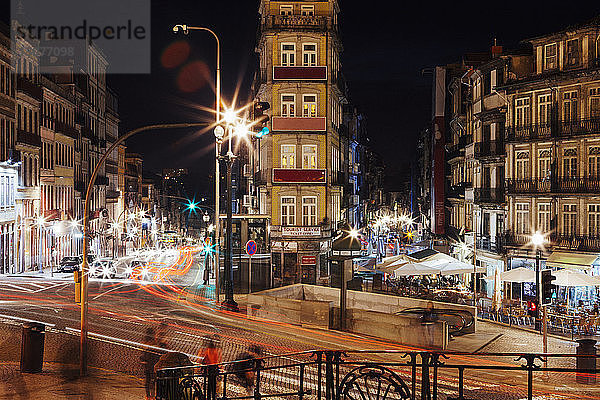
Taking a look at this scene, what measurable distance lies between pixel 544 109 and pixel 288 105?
16343 mm

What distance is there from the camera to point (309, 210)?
4925cm

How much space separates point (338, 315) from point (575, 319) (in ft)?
29.6

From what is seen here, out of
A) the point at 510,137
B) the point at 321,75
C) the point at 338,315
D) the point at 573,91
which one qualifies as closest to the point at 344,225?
the point at 321,75

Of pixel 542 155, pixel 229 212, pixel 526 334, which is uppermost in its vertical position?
pixel 542 155

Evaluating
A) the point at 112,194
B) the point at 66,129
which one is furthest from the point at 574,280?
the point at 112,194

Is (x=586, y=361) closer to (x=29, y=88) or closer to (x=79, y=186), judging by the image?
(x=29, y=88)

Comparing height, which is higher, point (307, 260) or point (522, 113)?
point (522, 113)

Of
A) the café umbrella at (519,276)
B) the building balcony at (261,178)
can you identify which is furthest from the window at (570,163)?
the building balcony at (261,178)

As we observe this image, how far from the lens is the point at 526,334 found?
27203 millimetres

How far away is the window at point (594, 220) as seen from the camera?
37219 millimetres

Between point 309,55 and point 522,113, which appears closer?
point 522,113

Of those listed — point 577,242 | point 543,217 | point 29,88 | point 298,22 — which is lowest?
point 577,242

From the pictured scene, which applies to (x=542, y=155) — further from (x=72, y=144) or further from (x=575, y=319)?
(x=72, y=144)

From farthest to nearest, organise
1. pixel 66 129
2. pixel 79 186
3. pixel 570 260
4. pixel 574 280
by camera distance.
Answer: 1. pixel 79 186
2. pixel 66 129
3. pixel 570 260
4. pixel 574 280
